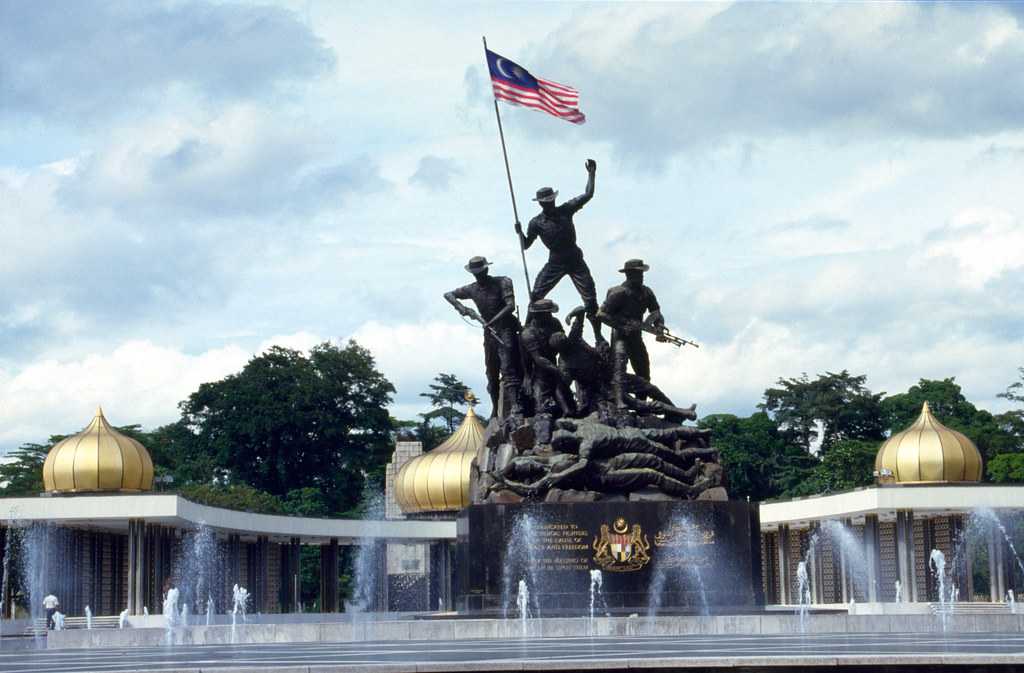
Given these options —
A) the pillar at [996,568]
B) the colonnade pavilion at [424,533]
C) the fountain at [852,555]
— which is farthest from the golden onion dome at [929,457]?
the fountain at [852,555]

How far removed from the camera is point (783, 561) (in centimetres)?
6150

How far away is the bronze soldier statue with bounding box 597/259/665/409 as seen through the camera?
29172 millimetres

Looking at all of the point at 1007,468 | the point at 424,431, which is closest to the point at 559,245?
the point at 1007,468

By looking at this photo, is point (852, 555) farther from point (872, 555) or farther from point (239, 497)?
point (239, 497)

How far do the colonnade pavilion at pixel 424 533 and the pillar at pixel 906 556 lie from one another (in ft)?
0.14

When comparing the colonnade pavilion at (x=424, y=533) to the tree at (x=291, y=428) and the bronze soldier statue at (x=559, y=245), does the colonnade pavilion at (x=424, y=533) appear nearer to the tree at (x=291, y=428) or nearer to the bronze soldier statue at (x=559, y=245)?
the tree at (x=291, y=428)

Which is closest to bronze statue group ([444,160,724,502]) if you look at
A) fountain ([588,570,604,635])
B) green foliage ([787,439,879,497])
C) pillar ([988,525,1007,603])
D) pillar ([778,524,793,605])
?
fountain ([588,570,604,635])

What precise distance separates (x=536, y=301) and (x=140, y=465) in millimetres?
22781

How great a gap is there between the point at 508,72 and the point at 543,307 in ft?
14.8

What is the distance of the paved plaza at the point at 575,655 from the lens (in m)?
16.5

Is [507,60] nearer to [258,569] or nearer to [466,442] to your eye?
[466,442]

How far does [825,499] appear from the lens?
5488cm

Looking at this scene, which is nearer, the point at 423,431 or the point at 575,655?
the point at 575,655

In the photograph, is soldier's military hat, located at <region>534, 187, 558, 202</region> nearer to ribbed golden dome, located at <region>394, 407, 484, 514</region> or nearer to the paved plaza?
the paved plaza
